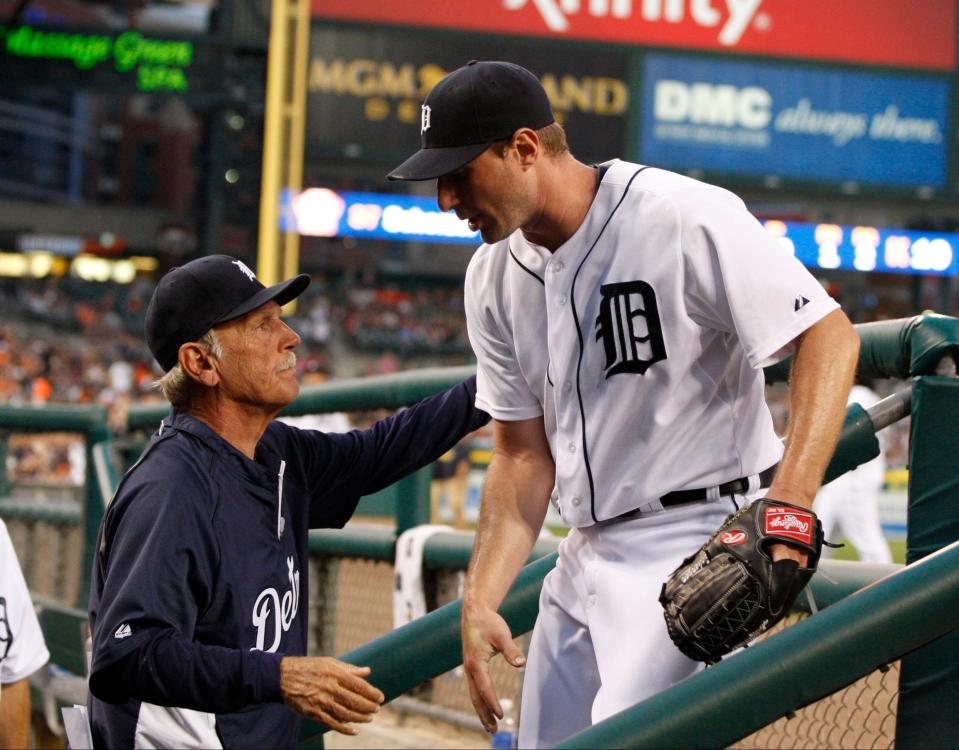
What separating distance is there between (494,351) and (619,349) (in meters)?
0.34

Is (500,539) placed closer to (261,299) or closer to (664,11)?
(261,299)

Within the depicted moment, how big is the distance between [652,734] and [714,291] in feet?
2.28

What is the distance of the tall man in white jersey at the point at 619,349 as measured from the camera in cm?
190

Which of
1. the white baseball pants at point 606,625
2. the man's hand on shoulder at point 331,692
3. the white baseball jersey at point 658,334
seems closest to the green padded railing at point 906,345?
the white baseball jersey at point 658,334

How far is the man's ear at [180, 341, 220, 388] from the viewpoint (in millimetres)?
2400

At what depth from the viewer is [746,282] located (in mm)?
1851

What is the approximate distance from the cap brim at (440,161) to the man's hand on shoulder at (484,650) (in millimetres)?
701

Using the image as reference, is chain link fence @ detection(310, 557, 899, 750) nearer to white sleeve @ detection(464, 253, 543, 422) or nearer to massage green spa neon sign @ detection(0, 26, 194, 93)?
white sleeve @ detection(464, 253, 543, 422)

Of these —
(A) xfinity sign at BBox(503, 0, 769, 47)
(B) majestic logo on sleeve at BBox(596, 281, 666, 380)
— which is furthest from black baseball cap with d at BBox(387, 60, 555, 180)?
(A) xfinity sign at BBox(503, 0, 769, 47)

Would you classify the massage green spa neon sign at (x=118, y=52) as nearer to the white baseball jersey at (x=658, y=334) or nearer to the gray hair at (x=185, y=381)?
the gray hair at (x=185, y=381)

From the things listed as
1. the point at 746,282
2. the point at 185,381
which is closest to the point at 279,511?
the point at 185,381

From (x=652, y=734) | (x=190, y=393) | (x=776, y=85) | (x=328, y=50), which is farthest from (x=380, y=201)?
(x=652, y=734)

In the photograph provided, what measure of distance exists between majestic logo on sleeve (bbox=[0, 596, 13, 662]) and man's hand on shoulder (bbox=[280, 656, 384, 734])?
1.01 m

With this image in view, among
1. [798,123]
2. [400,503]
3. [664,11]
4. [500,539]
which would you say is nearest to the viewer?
[500,539]
